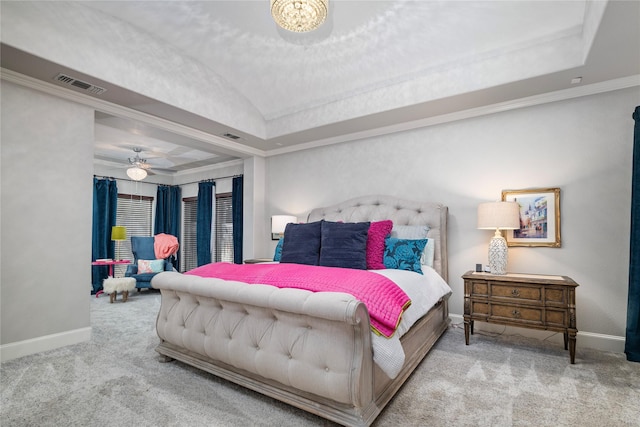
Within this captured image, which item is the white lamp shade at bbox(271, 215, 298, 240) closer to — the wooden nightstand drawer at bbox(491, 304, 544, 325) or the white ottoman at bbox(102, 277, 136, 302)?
the white ottoman at bbox(102, 277, 136, 302)

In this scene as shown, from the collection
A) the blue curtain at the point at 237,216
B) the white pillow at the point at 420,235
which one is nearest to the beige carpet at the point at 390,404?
the white pillow at the point at 420,235

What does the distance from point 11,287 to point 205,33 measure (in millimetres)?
2837

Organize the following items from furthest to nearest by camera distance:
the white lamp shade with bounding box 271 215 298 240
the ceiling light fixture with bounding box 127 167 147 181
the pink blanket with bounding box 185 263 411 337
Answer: the ceiling light fixture with bounding box 127 167 147 181 → the white lamp shade with bounding box 271 215 298 240 → the pink blanket with bounding box 185 263 411 337

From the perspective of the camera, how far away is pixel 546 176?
3.22 metres

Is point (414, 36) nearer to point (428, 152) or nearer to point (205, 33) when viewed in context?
point (428, 152)

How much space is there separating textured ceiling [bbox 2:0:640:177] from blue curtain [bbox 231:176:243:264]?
6.04ft

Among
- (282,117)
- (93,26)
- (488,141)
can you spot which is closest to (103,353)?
(93,26)

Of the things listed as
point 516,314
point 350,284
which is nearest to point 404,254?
point 516,314

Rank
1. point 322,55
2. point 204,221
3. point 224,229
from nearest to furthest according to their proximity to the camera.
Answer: point 322,55, point 224,229, point 204,221

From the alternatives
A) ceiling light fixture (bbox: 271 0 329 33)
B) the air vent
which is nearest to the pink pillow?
ceiling light fixture (bbox: 271 0 329 33)

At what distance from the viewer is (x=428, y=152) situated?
3908 millimetres

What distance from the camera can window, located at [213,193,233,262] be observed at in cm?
655

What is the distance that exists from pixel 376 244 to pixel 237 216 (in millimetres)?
3567

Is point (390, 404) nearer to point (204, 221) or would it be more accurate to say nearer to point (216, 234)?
point (216, 234)
